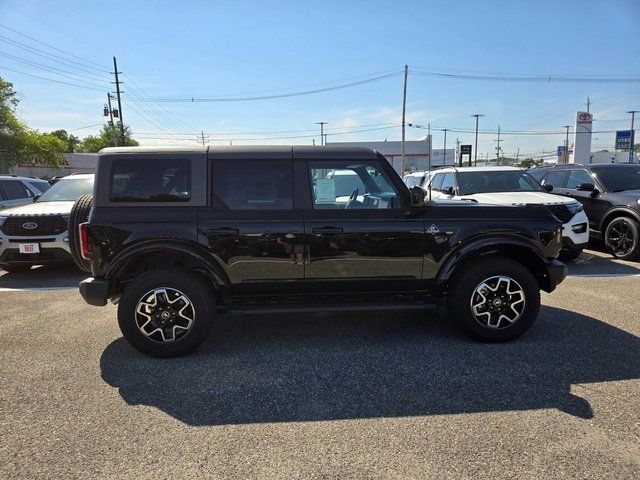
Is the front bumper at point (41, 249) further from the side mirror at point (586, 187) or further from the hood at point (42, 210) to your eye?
the side mirror at point (586, 187)

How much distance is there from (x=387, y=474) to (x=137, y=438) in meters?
1.59

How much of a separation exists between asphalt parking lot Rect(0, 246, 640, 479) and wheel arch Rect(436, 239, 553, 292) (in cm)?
61

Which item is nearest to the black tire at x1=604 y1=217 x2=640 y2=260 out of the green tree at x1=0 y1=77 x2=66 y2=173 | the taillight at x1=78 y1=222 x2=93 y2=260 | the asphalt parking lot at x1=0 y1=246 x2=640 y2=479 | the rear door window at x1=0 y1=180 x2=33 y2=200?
the asphalt parking lot at x1=0 y1=246 x2=640 y2=479

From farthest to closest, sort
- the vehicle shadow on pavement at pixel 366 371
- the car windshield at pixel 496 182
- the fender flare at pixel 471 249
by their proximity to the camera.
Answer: the car windshield at pixel 496 182
the fender flare at pixel 471 249
the vehicle shadow on pavement at pixel 366 371

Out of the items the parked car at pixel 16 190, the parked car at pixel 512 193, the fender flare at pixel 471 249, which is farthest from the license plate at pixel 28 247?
the parked car at pixel 512 193

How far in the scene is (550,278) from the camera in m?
4.31

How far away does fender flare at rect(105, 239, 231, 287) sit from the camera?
3.88m

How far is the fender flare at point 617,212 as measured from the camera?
8.04 metres

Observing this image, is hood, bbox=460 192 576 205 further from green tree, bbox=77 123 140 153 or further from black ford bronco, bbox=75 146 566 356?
green tree, bbox=77 123 140 153

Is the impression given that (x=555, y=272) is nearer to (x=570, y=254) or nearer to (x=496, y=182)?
(x=570, y=254)

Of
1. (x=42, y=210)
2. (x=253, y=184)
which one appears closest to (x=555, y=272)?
(x=253, y=184)

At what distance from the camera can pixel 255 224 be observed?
3955 mm

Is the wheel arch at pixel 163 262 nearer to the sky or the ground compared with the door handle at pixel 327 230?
nearer to the ground

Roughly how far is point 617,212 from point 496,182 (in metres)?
2.27
